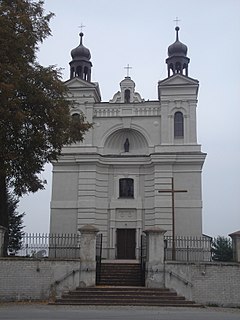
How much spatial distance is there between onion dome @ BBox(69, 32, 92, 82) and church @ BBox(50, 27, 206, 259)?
1815 millimetres

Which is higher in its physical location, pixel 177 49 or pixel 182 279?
pixel 177 49

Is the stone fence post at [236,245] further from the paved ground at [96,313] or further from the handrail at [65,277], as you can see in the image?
the handrail at [65,277]

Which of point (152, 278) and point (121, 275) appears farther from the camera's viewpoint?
point (121, 275)

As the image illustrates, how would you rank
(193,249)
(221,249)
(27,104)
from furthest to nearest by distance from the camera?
(221,249)
(193,249)
(27,104)

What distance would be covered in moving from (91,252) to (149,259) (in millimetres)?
2155

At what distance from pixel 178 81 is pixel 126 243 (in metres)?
11.3

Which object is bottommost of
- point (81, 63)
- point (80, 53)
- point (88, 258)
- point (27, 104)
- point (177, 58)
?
point (88, 258)

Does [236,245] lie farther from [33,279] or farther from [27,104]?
[27,104]

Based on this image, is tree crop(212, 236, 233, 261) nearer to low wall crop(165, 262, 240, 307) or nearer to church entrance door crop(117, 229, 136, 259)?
church entrance door crop(117, 229, 136, 259)

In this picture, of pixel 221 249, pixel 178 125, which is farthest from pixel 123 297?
pixel 221 249

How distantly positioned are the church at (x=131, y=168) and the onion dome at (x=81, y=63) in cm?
182

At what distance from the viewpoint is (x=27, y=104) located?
1827cm

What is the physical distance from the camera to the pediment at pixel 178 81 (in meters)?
32.3

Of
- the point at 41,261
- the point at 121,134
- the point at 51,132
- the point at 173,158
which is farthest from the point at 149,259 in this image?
the point at 121,134
